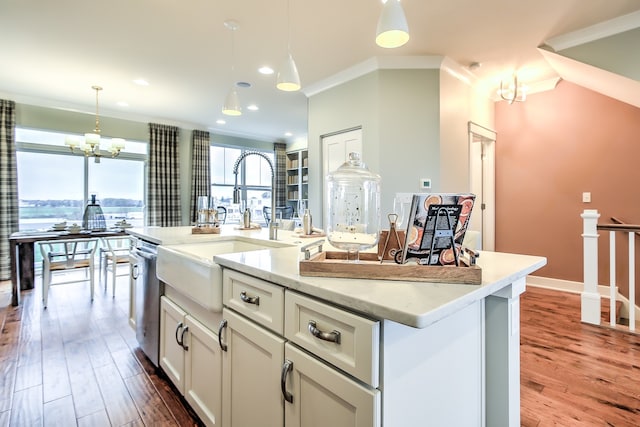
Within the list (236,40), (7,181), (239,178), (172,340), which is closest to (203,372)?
(172,340)

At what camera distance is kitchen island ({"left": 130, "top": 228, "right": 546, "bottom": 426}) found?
2.43ft

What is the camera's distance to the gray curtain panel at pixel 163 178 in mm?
5691

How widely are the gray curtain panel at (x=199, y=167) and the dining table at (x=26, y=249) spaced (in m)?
2.10

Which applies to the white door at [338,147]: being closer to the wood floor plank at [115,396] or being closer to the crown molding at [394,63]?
the crown molding at [394,63]

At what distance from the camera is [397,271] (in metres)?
0.93

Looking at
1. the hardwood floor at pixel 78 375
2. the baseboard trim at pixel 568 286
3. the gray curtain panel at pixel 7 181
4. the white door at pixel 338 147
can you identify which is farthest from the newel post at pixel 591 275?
the gray curtain panel at pixel 7 181

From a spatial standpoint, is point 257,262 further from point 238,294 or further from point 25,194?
point 25,194

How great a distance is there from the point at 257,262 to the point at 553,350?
2.45m


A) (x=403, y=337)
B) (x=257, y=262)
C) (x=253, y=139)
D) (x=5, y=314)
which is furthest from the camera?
(x=253, y=139)

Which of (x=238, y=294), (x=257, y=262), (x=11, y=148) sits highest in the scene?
(x=11, y=148)

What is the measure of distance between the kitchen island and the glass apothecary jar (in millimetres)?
184

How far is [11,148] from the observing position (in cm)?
449

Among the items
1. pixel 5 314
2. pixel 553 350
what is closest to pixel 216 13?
pixel 5 314

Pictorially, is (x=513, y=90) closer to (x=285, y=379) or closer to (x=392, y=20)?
(x=392, y=20)
